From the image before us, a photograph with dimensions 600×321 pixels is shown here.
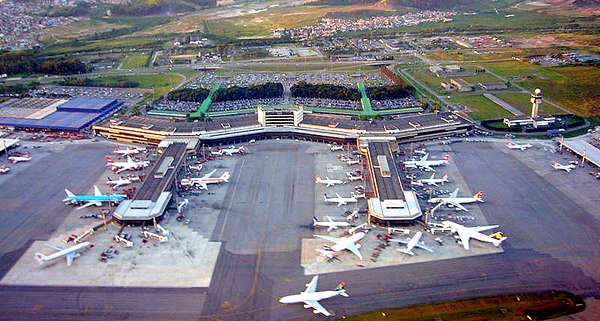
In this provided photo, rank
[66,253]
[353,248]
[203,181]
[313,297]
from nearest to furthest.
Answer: [313,297] < [66,253] < [353,248] < [203,181]

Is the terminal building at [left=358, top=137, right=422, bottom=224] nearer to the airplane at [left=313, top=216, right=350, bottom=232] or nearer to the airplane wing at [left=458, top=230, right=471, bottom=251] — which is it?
the airplane at [left=313, top=216, right=350, bottom=232]

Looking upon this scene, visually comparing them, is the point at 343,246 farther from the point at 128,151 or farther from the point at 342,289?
the point at 128,151

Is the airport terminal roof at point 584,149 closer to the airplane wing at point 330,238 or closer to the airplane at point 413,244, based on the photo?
the airplane at point 413,244

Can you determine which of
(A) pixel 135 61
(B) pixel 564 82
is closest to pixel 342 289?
(B) pixel 564 82

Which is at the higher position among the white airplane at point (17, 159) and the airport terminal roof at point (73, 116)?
the airport terminal roof at point (73, 116)

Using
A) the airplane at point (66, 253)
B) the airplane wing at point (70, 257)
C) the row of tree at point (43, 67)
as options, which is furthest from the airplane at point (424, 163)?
the row of tree at point (43, 67)

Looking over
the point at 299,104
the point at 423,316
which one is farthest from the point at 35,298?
the point at 299,104

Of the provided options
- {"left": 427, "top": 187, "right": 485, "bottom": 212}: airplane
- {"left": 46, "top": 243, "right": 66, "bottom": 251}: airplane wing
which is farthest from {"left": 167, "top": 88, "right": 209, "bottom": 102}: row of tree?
{"left": 427, "top": 187, "right": 485, "bottom": 212}: airplane
